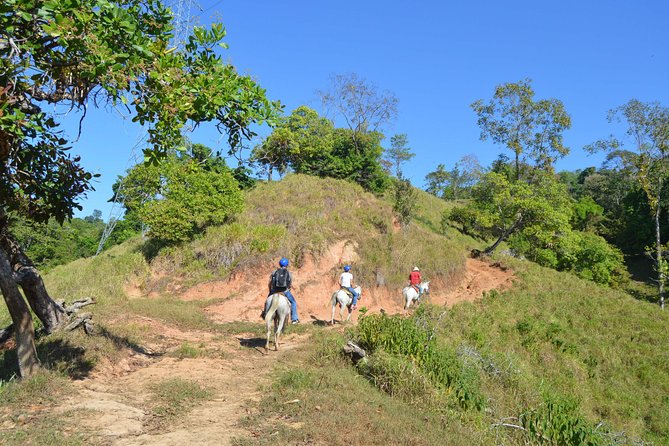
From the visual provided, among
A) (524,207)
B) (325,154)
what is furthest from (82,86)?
(325,154)

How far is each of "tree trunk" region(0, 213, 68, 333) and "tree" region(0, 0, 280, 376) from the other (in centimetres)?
10

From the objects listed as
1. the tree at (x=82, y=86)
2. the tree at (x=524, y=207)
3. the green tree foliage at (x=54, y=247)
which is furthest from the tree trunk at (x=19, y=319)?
the green tree foliage at (x=54, y=247)

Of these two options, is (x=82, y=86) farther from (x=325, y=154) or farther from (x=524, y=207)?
(x=325, y=154)

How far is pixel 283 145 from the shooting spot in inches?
1281

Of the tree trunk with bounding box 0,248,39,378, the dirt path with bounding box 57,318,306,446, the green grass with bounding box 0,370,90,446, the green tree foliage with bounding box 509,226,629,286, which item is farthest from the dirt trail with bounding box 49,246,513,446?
the green tree foliage with bounding box 509,226,629,286

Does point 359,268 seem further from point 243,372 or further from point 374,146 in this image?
point 374,146

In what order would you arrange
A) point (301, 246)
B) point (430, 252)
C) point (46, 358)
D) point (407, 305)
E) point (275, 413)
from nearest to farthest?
1. point (275, 413)
2. point (46, 358)
3. point (407, 305)
4. point (301, 246)
5. point (430, 252)

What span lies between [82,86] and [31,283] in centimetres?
386

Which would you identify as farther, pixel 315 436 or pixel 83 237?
pixel 83 237

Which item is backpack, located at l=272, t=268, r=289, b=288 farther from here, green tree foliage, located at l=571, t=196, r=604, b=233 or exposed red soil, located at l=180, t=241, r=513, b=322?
green tree foliage, located at l=571, t=196, r=604, b=233

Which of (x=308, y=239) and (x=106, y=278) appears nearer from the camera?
(x=106, y=278)

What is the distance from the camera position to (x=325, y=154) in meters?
32.1

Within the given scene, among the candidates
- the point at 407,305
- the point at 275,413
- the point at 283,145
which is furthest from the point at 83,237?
the point at 275,413

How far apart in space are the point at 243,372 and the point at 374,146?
86.2 ft
